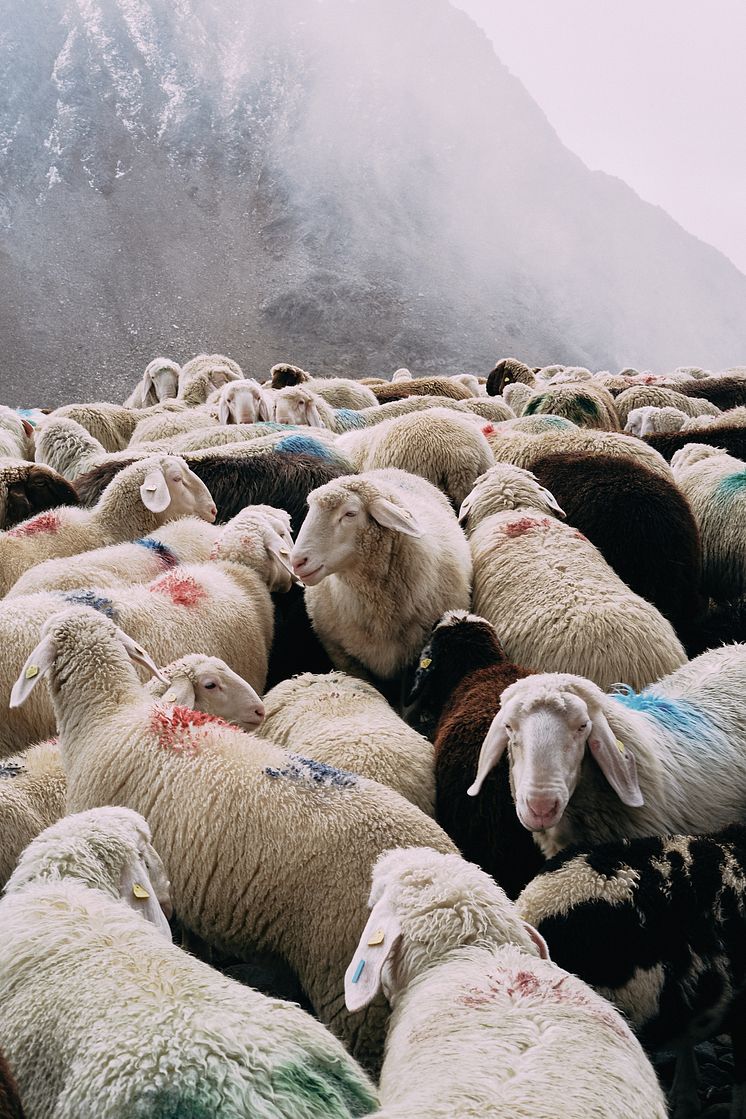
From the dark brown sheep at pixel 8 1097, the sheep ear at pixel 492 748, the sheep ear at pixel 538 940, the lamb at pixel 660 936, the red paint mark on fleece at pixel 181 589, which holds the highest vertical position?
the red paint mark on fleece at pixel 181 589

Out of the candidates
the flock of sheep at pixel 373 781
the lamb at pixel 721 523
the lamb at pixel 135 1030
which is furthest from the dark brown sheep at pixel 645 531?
the lamb at pixel 135 1030

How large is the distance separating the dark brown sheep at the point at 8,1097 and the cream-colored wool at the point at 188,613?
83.7 inches

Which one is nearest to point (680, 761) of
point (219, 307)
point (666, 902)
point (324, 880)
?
point (666, 902)

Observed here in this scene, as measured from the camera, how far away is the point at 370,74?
298 ft

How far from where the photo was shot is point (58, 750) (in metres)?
3.73

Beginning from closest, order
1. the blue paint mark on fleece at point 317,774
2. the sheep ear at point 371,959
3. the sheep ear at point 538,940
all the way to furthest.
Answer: the sheep ear at point 371,959, the sheep ear at point 538,940, the blue paint mark on fleece at point 317,774

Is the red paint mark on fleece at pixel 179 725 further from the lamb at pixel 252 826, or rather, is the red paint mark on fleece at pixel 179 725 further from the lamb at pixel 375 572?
the lamb at pixel 375 572

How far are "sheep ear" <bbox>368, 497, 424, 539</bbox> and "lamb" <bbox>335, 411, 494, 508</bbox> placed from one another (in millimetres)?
1500

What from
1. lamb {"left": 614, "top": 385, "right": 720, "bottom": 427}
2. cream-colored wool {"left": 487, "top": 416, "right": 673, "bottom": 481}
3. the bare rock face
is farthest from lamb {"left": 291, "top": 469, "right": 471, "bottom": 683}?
the bare rock face

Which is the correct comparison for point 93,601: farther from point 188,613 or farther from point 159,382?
point 159,382

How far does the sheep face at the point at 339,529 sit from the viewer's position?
446cm

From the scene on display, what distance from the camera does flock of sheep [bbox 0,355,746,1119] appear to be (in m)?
1.99

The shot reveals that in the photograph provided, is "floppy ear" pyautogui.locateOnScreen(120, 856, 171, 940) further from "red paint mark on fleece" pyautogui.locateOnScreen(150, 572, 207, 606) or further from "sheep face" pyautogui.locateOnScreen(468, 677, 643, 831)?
"red paint mark on fleece" pyautogui.locateOnScreen(150, 572, 207, 606)

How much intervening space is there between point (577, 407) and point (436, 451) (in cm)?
266
